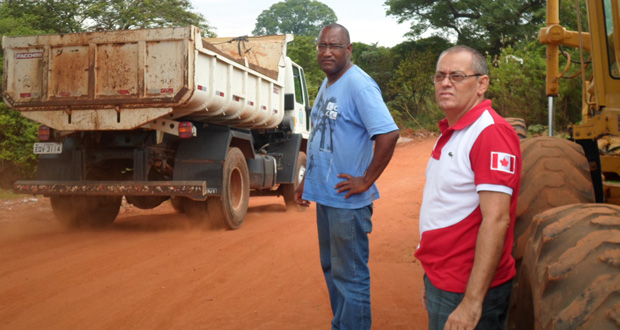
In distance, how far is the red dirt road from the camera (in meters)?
4.79

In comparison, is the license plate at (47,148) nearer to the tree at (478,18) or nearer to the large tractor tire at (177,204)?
the large tractor tire at (177,204)

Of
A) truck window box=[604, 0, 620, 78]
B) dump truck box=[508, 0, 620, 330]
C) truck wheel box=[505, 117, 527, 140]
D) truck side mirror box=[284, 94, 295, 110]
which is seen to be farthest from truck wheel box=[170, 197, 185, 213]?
truck window box=[604, 0, 620, 78]

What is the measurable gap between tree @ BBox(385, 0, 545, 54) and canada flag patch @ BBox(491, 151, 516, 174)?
2210 cm

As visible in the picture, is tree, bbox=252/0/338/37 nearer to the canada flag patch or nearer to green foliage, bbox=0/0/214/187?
green foliage, bbox=0/0/214/187

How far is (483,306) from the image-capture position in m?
2.27

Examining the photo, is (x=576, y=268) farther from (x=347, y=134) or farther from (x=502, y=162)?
(x=347, y=134)

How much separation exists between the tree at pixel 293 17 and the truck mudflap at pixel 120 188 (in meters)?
63.5

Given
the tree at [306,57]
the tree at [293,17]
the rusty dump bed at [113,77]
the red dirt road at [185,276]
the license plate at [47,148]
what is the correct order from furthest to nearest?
the tree at [293,17]
the tree at [306,57]
the license plate at [47,148]
the rusty dump bed at [113,77]
the red dirt road at [185,276]

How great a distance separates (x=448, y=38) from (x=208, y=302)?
78.4 ft

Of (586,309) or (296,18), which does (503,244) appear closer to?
(586,309)

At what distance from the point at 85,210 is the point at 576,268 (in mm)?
8385

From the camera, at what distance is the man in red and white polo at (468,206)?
214 centimetres

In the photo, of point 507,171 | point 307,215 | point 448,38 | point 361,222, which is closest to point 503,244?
point 507,171

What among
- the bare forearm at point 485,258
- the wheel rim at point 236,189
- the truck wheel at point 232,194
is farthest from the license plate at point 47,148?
the bare forearm at point 485,258
